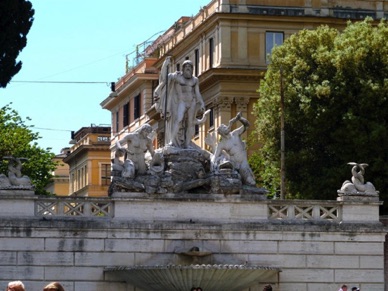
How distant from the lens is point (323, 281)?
152ft

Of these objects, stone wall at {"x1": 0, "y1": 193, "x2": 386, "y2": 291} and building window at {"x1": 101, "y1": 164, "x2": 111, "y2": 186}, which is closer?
stone wall at {"x1": 0, "y1": 193, "x2": 386, "y2": 291}

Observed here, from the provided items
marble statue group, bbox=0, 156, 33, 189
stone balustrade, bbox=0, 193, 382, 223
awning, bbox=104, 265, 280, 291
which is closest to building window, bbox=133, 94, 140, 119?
stone balustrade, bbox=0, 193, 382, 223

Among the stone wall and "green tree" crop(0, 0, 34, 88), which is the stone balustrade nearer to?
the stone wall

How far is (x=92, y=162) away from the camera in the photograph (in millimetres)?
104312

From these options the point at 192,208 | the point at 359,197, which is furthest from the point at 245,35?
the point at 192,208

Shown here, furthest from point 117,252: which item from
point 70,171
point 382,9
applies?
point 70,171

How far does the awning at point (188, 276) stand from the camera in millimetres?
44344

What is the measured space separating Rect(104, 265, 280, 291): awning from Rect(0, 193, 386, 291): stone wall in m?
0.64

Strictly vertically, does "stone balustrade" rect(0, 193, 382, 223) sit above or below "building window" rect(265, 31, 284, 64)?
below

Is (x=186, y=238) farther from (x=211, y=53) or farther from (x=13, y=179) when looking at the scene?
(x=211, y=53)

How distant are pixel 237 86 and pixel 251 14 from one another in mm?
3151

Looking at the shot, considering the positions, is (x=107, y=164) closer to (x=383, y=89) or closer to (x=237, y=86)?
(x=237, y=86)

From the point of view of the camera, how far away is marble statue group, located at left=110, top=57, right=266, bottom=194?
4575cm

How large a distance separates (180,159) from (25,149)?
2530 cm
